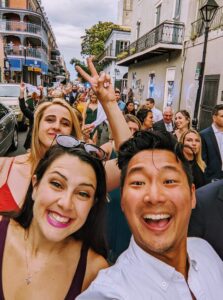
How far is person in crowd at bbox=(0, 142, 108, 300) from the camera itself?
1.51m

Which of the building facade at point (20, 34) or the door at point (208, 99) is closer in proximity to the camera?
the door at point (208, 99)

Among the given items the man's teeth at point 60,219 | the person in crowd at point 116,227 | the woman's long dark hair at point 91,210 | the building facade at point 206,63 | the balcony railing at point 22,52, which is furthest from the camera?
the balcony railing at point 22,52

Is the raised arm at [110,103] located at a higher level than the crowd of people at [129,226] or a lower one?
higher

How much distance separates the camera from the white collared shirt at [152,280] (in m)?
1.25

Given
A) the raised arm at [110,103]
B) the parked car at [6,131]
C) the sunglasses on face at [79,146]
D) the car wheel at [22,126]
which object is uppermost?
the raised arm at [110,103]

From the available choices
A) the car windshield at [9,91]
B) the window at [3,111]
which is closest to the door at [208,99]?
the window at [3,111]

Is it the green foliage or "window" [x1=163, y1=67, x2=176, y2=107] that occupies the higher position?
the green foliage

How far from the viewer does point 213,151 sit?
15.0ft

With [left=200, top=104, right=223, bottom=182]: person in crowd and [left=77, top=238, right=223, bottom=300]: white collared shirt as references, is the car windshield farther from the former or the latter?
[left=77, top=238, right=223, bottom=300]: white collared shirt

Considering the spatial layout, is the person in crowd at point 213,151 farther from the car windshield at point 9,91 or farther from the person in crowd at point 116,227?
the car windshield at point 9,91

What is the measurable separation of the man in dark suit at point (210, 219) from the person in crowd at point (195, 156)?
1.95m

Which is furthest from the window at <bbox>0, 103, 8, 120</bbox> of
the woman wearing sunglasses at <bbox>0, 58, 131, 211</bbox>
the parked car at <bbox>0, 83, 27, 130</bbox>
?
the woman wearing sunglasses at <bbox>0, 58, 131, 211</bbox>

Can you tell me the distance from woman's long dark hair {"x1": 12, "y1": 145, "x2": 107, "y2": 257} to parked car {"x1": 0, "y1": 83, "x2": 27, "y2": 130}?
10.9 m

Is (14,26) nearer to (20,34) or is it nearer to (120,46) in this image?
(20,34)
